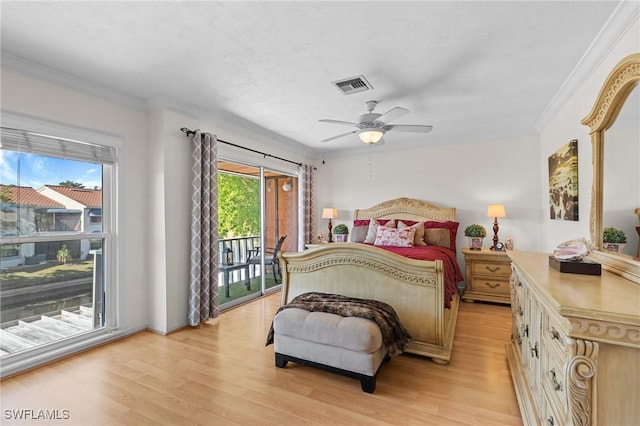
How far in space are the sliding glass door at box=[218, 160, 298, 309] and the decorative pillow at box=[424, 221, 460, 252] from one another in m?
2.25

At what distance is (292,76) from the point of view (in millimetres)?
2645

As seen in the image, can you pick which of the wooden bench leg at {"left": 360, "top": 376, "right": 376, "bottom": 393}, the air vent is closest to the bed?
the wooden bench leg at {"left": 360, "top": 376, "right": 376, "bottom": 393}

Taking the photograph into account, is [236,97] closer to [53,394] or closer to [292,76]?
[292,76]

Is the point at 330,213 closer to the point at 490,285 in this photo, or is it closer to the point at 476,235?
the point at 476,235

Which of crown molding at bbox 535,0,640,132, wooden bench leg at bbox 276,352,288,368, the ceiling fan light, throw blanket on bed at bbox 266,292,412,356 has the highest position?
crown molding at bbox 535,0,640,132

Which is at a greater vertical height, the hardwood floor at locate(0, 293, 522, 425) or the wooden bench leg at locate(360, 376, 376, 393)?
the wooden bench leg at locate(360, 376, 376, 393)

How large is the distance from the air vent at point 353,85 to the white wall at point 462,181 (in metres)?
2.48

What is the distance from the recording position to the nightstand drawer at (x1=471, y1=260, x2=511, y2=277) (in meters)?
3.97

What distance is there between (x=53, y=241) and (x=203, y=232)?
130cm

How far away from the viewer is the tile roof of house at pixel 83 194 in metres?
2.72

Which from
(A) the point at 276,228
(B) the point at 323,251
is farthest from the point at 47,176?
(A) the point at 276,228

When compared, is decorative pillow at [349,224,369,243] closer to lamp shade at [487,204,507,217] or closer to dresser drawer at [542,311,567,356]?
lamp shade at [487,204,507,217]

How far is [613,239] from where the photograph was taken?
5.33 feet

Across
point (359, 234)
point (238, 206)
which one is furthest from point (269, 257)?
point (359, 234)
